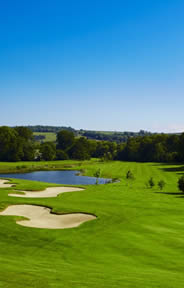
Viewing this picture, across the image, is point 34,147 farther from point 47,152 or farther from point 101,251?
point 101,251

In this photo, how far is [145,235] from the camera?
17938 mm

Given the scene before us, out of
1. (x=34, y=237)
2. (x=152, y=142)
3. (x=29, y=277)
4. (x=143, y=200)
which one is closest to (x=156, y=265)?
(x=29, y=277)

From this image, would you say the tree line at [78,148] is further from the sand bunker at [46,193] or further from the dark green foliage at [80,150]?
the sand bunker at [46,193]

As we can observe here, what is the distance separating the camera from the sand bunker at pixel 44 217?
20984 millimetres

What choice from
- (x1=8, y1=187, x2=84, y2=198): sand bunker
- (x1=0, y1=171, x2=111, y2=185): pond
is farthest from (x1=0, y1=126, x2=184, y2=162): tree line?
(x1=8, y1=187, x2=84, y2=198): sand bunker

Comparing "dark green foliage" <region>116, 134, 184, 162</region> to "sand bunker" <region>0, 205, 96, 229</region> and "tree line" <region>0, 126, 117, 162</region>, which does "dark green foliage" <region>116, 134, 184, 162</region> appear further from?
"sand bunker" <region>0, 205, 96, 229</region>

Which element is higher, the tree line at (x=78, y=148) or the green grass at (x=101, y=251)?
the tree line at (x=78, y=148)

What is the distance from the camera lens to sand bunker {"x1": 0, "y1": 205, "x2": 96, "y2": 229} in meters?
21.0

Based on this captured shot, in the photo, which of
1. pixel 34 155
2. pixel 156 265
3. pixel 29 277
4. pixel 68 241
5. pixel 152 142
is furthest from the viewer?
pixel 152 142

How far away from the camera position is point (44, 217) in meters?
23.1

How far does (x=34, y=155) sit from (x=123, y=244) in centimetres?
10836

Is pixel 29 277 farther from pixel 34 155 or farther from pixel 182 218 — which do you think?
pixel 34 155

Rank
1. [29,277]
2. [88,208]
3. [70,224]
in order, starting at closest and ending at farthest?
[29,277] < [70,224] < [88,208]

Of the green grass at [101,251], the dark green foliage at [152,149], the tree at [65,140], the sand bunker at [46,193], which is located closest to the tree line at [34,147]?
the tree at [65,140]
